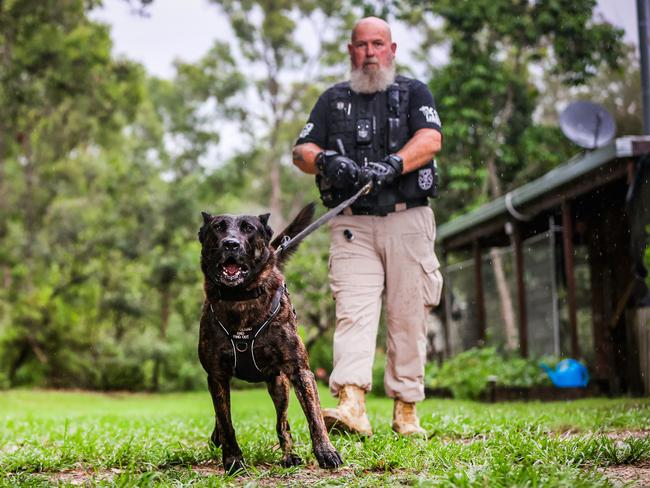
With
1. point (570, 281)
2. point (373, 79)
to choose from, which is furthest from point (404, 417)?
point (570, 281)

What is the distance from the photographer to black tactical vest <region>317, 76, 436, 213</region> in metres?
4.79

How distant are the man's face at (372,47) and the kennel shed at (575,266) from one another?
471 centimetres

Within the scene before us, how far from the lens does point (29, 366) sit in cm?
1969

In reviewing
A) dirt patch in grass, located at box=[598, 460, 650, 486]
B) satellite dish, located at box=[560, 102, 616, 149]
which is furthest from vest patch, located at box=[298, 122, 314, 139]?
satellite dish, located at box=[560, 102, 616, 149]

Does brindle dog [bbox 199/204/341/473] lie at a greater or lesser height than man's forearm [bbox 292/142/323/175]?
lesser

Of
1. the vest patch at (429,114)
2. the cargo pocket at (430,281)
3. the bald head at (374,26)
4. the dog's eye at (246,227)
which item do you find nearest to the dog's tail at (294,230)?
the dog's eye at (246,227)

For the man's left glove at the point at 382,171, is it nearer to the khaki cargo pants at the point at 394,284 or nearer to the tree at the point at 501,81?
the khaki cargo pants at the point at 394,284

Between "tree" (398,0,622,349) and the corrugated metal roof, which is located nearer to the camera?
the corrugated metal roof

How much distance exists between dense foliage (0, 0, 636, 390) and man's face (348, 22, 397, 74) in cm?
1198

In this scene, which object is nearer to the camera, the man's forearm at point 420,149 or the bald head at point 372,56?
the man's forearm at point 420,149

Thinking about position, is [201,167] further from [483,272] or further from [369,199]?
[369,199]

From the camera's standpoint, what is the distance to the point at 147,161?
2644 cm

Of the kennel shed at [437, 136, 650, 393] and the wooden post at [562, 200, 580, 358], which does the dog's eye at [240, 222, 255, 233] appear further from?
the wooden post at [562, 200, 580, 358]

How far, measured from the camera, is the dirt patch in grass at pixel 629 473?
275 centimetres
